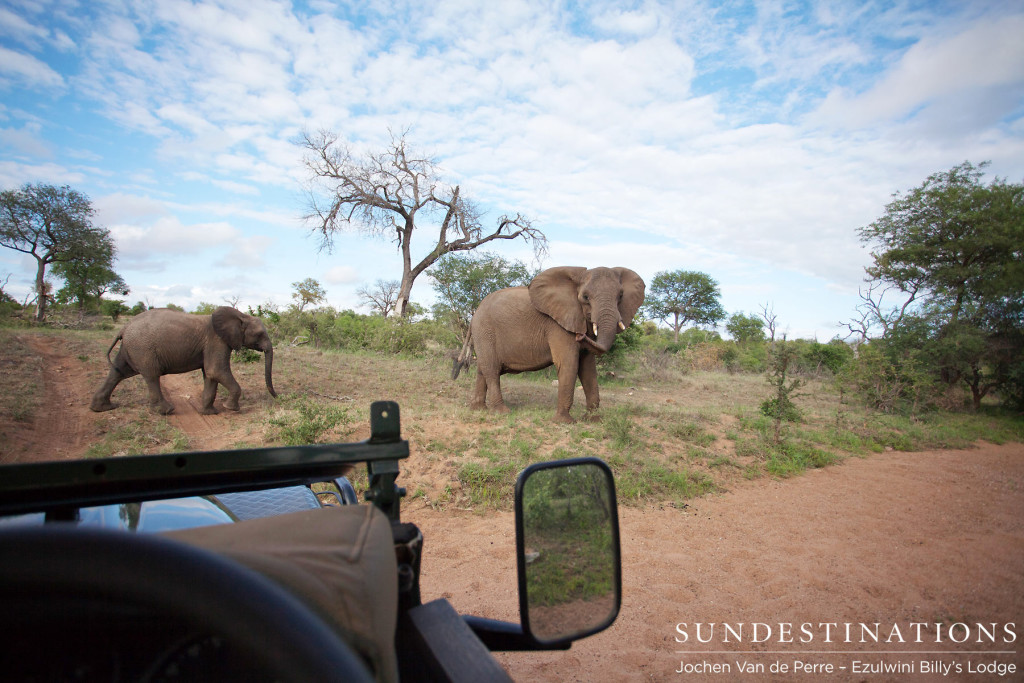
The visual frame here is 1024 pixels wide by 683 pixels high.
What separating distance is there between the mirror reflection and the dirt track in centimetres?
152

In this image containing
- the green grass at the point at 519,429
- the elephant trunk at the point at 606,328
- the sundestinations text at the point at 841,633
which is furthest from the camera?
the elephant trunk at the point at 606,328

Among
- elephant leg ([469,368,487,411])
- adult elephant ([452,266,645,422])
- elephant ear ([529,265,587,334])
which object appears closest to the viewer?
adult elephant ([452,266,645,422])

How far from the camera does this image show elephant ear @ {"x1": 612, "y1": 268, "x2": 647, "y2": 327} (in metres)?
8.23

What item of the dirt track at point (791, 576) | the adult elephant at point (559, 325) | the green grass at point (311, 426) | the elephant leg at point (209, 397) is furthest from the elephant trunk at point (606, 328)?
the elephant leg at point (209, 397)

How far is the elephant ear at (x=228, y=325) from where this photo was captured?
8.58 metres

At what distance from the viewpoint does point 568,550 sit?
5.76 feet

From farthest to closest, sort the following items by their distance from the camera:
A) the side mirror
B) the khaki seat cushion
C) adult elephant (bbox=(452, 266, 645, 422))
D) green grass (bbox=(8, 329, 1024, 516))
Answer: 1. adult elephant (bbox=(452, 266, 645, 422))
2. green grass (bbox=(8, 329, 1024, 516))
3. the side mirror
4. the khaki seat cushion

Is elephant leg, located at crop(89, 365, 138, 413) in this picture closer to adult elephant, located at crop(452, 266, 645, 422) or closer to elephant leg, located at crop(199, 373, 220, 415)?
elephant leg, located at crop(199, 373, 220, 415)

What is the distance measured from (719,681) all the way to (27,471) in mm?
3248

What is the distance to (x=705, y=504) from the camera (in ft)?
18.0

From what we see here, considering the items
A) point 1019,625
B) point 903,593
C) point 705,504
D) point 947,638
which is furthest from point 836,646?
point 705,504

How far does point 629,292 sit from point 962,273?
13.3m

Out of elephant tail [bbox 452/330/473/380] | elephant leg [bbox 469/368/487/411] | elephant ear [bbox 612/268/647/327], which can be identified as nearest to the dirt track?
elephant ear [bbox 612/268/647/327]

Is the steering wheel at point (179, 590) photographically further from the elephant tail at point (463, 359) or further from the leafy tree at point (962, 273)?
the leafy tree at point (962, 273)
